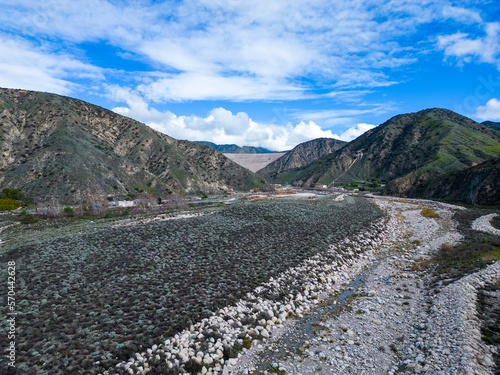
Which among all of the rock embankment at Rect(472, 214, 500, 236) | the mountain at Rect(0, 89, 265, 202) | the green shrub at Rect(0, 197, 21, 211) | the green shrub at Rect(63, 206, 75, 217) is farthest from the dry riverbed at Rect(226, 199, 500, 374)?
the mountain at Rect(0, 89, 265, 202)

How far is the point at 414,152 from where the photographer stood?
13788 centimetres

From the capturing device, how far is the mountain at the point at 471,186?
51322 millimetres

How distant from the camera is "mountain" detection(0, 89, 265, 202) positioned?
253ft

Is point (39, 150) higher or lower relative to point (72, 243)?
higher

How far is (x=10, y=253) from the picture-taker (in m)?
24.4

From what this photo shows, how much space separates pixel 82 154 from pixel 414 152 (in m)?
157

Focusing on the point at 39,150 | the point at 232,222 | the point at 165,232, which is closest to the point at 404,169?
the point at 232,222

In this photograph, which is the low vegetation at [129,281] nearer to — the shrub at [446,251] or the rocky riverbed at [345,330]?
the rocky riverbed at [345,330]

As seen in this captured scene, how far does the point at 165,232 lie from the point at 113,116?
412 feet

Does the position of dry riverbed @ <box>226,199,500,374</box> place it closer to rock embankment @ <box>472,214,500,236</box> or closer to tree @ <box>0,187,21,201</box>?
rock embankment @ <box>472,214,500,236</box>

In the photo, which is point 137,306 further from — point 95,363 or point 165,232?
point 165,232

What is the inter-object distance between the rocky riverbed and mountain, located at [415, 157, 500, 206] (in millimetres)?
46968

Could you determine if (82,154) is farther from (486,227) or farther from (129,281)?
(486,227)

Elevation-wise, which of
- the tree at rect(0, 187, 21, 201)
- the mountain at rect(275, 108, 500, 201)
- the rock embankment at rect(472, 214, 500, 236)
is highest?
the mountain at rect(275, 108, 500, 201)
